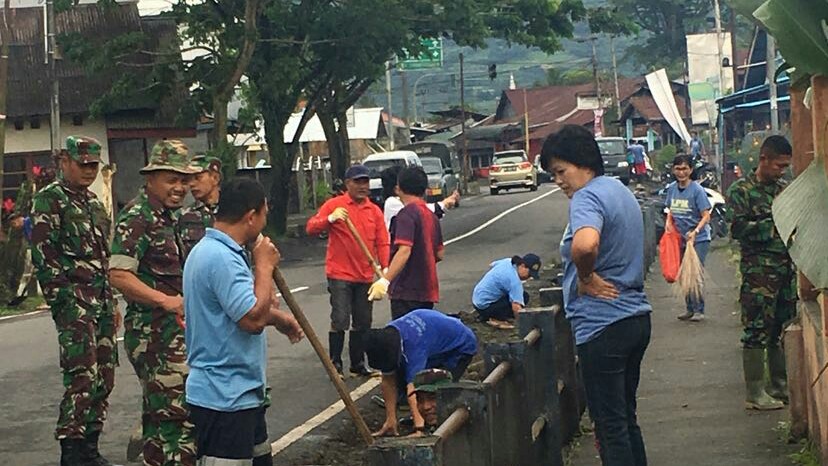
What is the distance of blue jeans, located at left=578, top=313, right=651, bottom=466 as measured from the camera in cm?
640

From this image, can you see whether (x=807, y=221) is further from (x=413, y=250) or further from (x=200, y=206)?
(x=413, y=250)

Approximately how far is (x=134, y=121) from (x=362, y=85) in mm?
7804

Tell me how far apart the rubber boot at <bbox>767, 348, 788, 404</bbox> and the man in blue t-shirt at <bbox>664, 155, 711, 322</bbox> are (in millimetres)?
4713

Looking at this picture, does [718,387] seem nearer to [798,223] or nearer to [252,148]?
[798,223]

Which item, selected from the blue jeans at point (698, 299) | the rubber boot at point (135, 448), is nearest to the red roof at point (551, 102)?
the blue jeans at point (698, 299)

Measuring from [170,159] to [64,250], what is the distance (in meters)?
1.25

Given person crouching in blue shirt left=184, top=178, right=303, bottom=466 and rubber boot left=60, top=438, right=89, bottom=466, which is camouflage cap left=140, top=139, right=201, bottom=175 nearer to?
person crouching in blue shirt left=184, top=178, right=303, bottom=466

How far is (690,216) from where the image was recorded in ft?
48.0

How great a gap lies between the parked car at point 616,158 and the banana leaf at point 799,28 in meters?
41.7

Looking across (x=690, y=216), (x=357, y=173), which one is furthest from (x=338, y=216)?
(x=690, y=216)

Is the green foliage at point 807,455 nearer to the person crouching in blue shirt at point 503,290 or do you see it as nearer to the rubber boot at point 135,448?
the rubber boot at point 135,448

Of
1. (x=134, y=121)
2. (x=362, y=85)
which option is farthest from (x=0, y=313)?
(x=362, y=85)

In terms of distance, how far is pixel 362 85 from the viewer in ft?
134

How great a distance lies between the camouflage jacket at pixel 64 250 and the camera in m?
8.22
